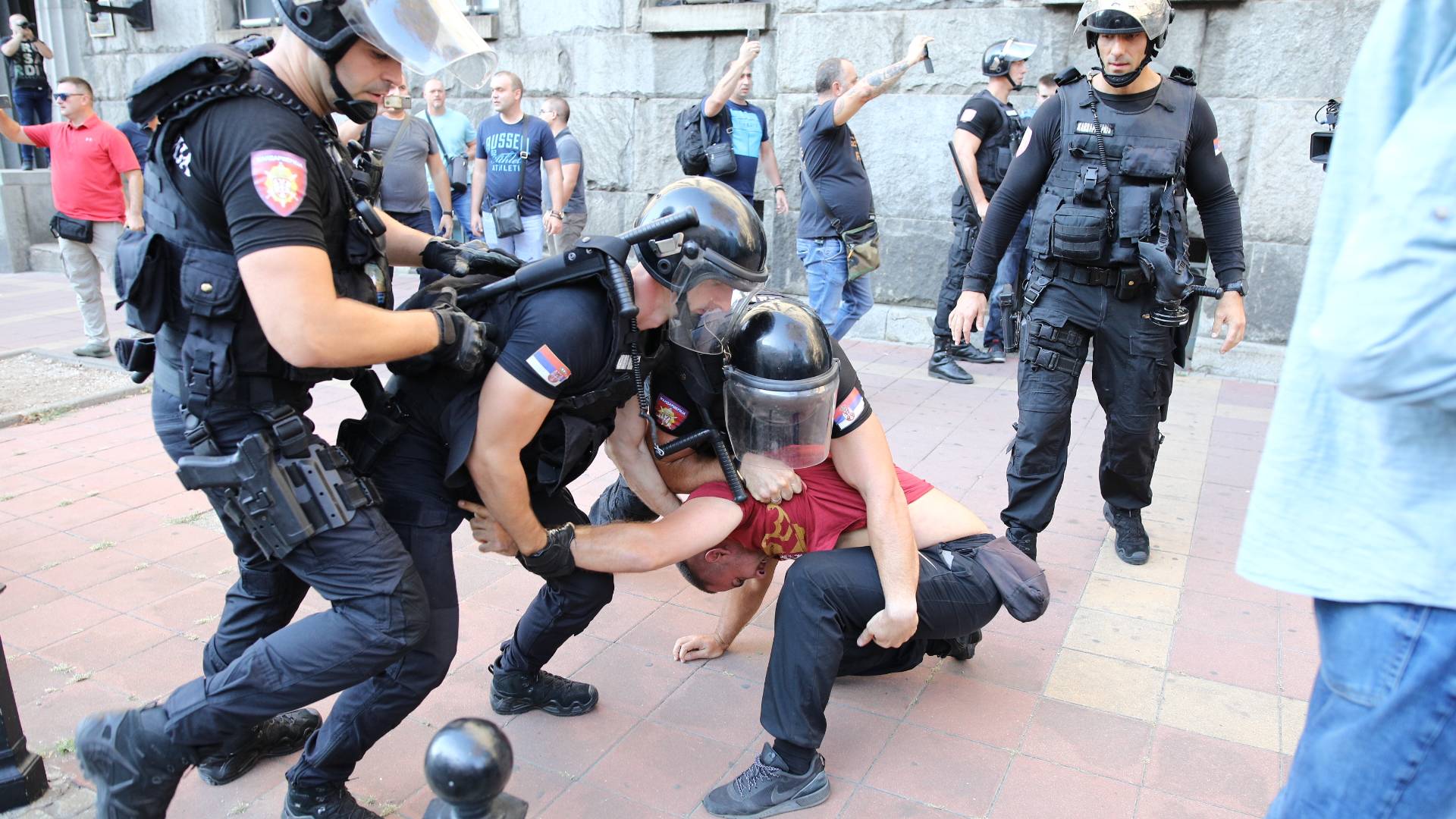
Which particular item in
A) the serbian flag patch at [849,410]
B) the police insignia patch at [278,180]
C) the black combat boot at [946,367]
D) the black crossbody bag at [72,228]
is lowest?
the black combat boot at [946,367]

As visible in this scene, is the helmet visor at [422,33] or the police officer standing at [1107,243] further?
the police officer standing at [1107,243]

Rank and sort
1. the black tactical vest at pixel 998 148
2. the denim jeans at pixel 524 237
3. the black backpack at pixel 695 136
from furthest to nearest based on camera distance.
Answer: the denim jeans at pixel 524 237
the black backpack at pixel 695 136
the black tactical vest at pixel 998 148

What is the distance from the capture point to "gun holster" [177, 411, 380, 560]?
6.29 feet

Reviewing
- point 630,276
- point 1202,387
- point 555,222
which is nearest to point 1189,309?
point 630,276

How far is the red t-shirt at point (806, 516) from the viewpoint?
8.46ft

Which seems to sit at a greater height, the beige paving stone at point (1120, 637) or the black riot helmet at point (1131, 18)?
the black riot helmet at point (1131, 18)

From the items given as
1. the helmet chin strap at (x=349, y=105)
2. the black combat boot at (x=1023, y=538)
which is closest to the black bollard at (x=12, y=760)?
the helmet chin strap at (x=349, y=105)

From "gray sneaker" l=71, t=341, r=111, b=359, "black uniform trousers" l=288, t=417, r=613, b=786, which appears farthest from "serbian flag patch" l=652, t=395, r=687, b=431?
"gray sneaker" l=71, t=341, r=111, b=359

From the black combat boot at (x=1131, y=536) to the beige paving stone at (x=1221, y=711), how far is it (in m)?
0.82

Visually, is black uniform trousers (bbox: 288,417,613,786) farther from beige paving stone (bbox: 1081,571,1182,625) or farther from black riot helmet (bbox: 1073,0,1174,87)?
black riot helmet (bbox: 1073,0,1174,87)

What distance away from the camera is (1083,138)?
3457 millimetres

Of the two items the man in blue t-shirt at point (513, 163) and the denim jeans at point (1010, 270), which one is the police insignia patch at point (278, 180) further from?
the denim jeans at point (1010, 270)

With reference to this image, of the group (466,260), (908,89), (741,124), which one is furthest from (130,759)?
(908,89)

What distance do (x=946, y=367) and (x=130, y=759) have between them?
516 cm
